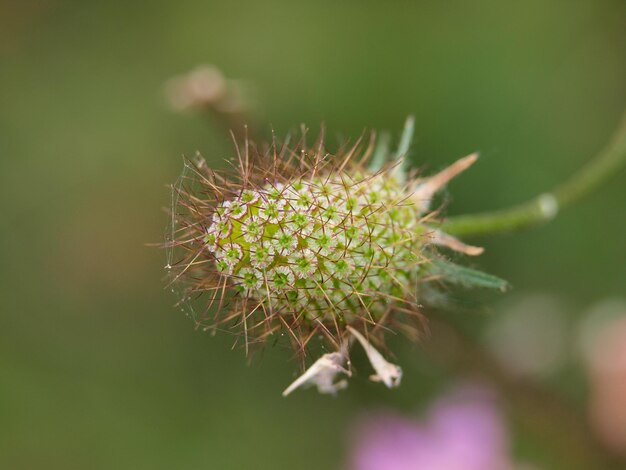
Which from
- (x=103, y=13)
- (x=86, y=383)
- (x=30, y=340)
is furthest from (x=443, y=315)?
(x=103, y=13)

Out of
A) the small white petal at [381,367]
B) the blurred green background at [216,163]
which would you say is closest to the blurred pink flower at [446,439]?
the blurred green background at [216,163]

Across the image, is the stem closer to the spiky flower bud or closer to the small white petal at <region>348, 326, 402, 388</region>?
the spiky flower bud

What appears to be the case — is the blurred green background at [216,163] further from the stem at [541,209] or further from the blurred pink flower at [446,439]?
the stem at [541,209]

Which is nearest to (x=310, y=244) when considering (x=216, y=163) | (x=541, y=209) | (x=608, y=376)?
(x=541, y=209)

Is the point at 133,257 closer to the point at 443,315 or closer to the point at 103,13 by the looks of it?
the point at 103,13

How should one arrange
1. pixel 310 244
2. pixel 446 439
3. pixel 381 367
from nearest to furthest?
pixel 310 244 → pixel 381 367 → pixel 446 439

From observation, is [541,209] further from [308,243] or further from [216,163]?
[216,163]
